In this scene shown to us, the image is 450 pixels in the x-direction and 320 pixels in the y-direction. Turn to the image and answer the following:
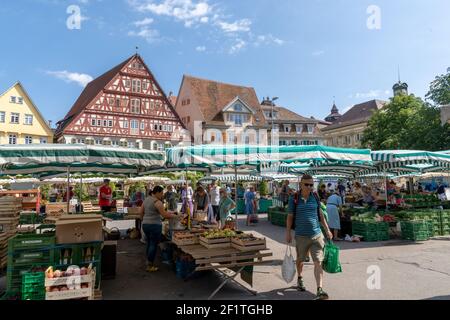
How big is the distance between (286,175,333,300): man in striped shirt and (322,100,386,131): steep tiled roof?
71.1 meters

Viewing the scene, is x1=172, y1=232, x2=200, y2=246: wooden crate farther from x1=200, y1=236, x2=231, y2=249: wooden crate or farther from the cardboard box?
the cardboard box

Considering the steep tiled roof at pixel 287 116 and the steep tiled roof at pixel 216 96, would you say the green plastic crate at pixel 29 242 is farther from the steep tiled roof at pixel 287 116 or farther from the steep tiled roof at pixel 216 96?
the steep tiled roof at pixel 287 116

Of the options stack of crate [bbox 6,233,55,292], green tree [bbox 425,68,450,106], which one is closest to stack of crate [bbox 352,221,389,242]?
stack of crate [bbox 6,233,55,292]

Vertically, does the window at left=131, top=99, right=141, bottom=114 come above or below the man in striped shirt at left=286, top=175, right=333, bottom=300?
above

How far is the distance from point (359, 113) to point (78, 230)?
78023 mm

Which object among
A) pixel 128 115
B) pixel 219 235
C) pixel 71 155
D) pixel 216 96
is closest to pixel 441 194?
pixel 219 235

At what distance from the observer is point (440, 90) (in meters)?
33.2

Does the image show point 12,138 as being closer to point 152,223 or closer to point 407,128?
point 152,223

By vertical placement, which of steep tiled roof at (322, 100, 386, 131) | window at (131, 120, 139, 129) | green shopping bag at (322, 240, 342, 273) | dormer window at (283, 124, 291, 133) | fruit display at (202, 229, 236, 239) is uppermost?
steep tiled roof at (322, 100, 386, 131)

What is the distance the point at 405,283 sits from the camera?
20.3ft

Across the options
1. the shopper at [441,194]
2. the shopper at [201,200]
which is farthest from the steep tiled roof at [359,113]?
the shopper at [201,200]

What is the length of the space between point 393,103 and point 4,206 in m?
42.4

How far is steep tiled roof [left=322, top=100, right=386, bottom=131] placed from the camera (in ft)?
239
